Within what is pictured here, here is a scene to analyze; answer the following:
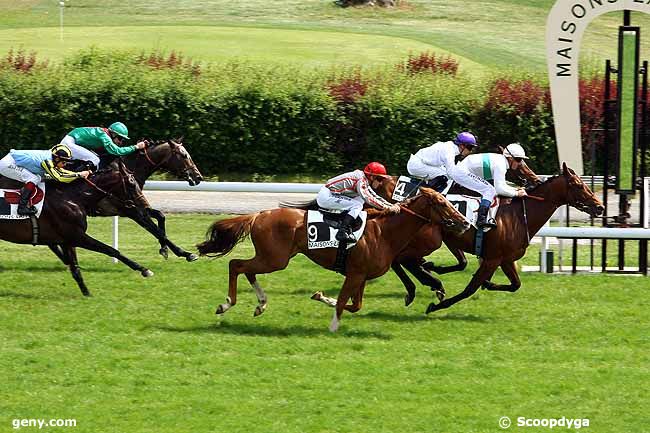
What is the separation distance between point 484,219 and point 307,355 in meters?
2.81

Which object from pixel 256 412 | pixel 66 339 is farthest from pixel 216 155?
pixel 256 412

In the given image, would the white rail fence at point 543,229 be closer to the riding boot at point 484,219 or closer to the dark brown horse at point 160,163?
the dark brown horse at point 160,163

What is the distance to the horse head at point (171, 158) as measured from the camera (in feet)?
47.2

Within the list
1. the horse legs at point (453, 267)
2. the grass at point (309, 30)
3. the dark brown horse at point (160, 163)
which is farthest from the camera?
the grass at point (309, 30)

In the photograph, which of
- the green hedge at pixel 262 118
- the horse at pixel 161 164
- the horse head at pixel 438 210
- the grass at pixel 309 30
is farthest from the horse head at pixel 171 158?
the grass at pixel 309 30

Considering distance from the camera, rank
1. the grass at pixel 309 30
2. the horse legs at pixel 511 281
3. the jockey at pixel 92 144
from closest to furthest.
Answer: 1. the horse legs at pixel 511 281
2. the jockey at pixel 92 144
3. the grass at pixel 309 30

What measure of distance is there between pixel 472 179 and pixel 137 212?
3751 mm

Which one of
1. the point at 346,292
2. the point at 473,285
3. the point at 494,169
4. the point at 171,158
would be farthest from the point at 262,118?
the point at 346,292

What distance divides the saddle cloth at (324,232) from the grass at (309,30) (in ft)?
62.7

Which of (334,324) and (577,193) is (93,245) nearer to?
(334,324)

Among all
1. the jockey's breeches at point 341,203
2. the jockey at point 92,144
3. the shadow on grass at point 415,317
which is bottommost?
the shadow on grass at point 415,317

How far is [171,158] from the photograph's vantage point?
14469 millimetres

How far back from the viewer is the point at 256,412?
8570 millimetres

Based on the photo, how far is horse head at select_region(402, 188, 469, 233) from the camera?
1102 centimetres
